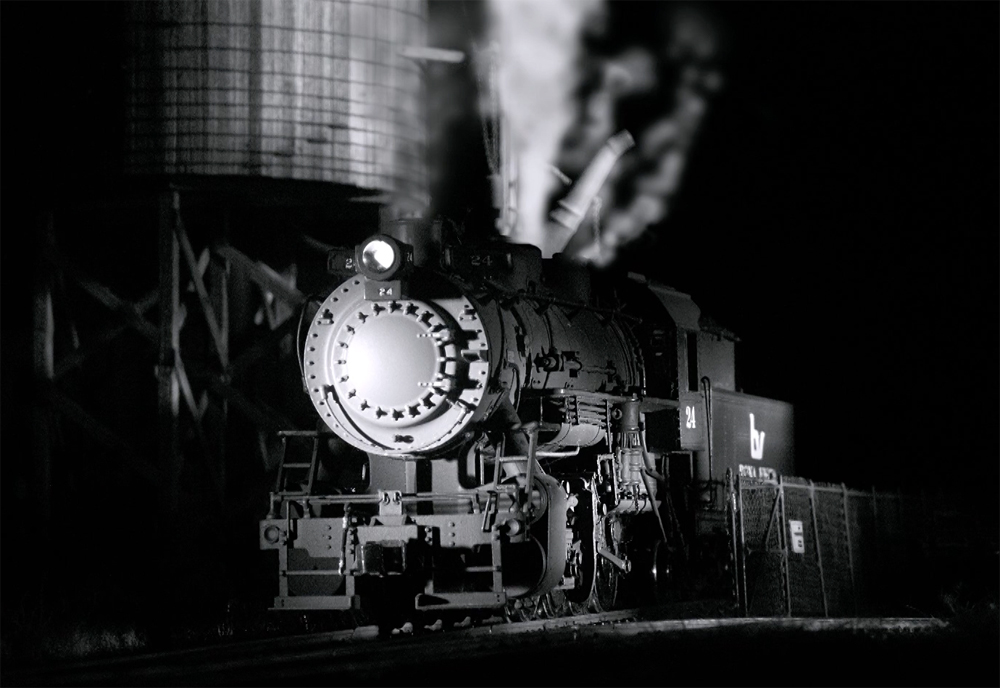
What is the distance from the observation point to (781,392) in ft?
82.9

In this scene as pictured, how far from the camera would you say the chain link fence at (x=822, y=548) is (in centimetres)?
1516

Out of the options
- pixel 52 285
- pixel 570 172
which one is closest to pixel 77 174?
pixel 52 285

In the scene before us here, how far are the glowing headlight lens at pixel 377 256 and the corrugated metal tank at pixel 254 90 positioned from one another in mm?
3499

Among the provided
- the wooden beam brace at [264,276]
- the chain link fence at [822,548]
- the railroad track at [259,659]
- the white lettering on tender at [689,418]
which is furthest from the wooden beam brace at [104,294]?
the chain link fence at [822,548]

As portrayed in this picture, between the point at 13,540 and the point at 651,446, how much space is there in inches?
270

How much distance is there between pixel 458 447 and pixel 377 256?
5.51 feet

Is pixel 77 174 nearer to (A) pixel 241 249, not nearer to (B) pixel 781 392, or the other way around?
(A) pixel 241 249

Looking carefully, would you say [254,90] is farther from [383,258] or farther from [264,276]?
[383,258]

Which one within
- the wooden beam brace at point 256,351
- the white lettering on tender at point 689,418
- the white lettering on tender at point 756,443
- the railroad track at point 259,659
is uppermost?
the wooden beam brace at point 256,351

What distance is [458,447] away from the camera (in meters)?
11.7

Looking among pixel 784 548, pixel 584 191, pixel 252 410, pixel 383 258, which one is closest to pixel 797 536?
pixel 784 548

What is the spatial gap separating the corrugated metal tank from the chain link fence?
547 centimetres

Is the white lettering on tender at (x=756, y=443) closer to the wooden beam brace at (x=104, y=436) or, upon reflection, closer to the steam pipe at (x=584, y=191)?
the steam pipe at (x=584, y=191)

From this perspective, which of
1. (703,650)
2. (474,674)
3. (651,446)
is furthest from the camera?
(651,446)
